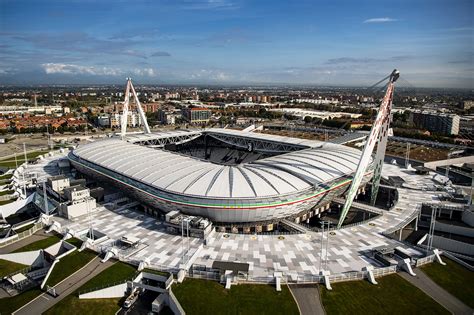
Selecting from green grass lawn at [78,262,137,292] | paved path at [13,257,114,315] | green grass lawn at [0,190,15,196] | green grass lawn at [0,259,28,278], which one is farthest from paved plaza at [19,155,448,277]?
green grass lawn at [0,190,15,196]

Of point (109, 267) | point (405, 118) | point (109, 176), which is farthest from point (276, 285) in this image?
point (405, 118)

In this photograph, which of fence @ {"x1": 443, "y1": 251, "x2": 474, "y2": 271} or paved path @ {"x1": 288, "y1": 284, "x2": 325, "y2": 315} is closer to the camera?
paved path @ {"x1": 288, "y1": 284, "x2": 325, "y2": 315}

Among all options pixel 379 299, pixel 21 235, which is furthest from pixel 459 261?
pixel 21 235

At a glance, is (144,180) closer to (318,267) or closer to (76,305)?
(76,305)

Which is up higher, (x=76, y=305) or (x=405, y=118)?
(x=405, y=118)

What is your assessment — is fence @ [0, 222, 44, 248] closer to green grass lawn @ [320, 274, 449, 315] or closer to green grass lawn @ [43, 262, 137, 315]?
green grass lawn @ [43, 262, 137, 315]

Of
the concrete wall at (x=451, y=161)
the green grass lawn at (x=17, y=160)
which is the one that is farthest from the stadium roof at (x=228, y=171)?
the green grass lawn at (x=17, y=160)

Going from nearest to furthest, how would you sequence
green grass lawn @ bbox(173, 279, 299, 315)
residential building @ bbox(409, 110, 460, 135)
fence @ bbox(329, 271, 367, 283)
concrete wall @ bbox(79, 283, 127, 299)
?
green grass lawn @ bbox(173, 279, 299, 315), concrete wall @ bbox(79, 283, 127, 299), fence @ bbox(329, 271, 367, 283), residential building @ bbox(409, 110, 460, 135)
